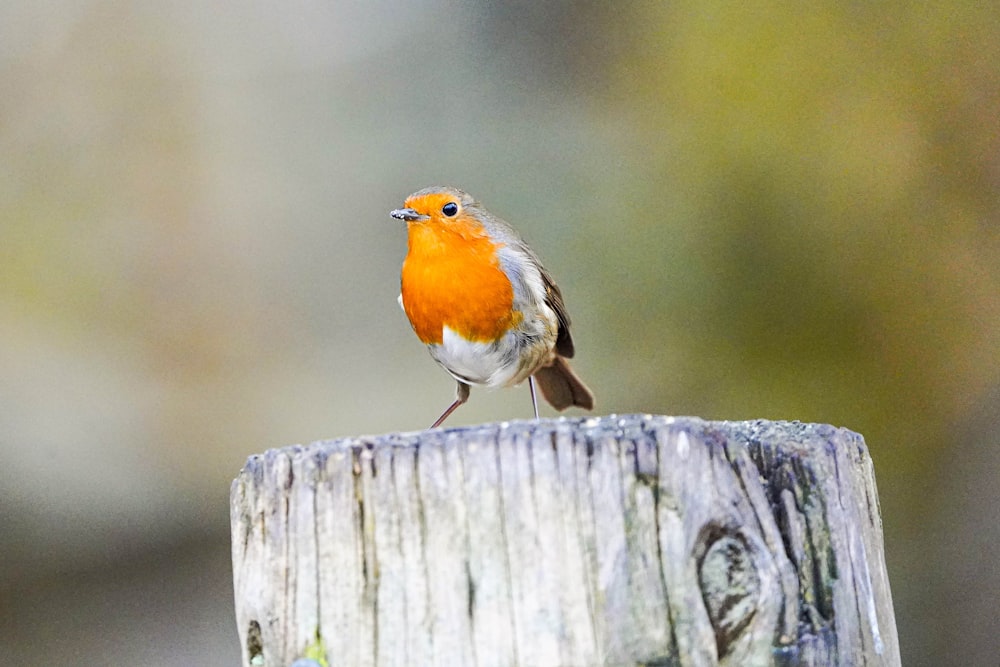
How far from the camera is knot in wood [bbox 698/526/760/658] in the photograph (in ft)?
4.62

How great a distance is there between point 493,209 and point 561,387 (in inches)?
72.7

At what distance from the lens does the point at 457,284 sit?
3.52 m

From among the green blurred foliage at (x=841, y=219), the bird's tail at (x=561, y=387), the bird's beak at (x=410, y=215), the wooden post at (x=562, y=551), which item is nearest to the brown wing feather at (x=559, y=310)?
the bird's tail at (x=561, y=387)

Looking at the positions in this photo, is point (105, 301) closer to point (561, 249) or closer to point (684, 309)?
point (561, 249)

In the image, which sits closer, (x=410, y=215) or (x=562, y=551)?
(x=562, y=551)

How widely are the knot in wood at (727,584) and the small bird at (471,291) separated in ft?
7.07

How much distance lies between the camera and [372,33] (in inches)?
238

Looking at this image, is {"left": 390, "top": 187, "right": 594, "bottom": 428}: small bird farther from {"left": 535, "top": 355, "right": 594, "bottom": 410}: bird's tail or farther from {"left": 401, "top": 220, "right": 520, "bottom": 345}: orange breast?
{"left": 535, "top": 355, "right": 594, "bottom": 410}: bird's tail

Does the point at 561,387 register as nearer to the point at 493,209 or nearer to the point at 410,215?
the point at 410,215

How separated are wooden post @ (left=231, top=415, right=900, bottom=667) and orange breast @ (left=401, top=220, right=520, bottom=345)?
2038 mm

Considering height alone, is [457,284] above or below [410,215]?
below

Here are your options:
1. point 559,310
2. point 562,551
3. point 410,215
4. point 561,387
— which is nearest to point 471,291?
point 410,215

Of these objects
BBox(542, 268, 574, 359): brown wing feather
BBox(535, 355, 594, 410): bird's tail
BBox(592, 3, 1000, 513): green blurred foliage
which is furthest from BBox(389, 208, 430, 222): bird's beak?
BBox(592, 3, 1000, 513): green blurred foliage

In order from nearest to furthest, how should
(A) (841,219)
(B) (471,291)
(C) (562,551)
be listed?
(C) (562,551) < (B) (471,291) < (A) (841,219)
